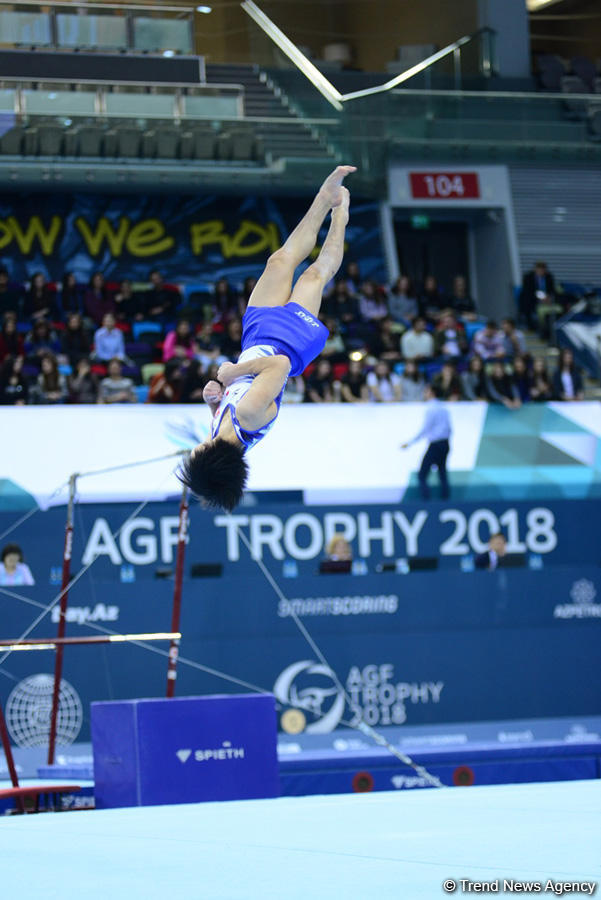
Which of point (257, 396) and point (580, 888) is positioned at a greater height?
point (257, 396)

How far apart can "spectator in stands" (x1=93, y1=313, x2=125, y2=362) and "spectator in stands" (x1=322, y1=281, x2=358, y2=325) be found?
2735 mm

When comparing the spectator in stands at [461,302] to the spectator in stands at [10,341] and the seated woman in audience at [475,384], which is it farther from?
the spectator in stands at [10,341]

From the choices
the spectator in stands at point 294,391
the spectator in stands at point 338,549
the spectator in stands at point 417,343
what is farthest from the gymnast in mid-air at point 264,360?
the spectator in stands at point 417,343

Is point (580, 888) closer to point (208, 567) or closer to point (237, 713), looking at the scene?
point (237, 713)

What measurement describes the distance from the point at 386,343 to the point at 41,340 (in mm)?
4007

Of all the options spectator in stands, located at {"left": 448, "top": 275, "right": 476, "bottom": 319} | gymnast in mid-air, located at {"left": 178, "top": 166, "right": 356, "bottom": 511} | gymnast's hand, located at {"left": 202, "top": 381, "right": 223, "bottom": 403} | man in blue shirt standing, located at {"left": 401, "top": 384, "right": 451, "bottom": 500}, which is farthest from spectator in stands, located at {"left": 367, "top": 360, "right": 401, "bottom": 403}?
gymnast's hand, located at {"left": 202, "top": 381, "right": 223, "bottom": 403}

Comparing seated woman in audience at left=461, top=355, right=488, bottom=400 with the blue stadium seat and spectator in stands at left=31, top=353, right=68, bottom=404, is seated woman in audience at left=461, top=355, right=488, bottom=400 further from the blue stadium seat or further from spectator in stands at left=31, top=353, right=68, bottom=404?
spectator in stands at left=31, top=353, right=68, bottom=404

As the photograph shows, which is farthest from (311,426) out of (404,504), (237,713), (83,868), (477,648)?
(83,868)

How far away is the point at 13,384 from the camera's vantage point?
11836mm

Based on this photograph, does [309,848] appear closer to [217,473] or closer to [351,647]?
[217,473]

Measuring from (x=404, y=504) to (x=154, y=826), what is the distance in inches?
286

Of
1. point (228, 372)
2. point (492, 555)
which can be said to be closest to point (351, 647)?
point (492, 555)

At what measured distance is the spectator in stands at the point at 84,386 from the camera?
39.2 ft

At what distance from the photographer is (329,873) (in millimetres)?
3307
